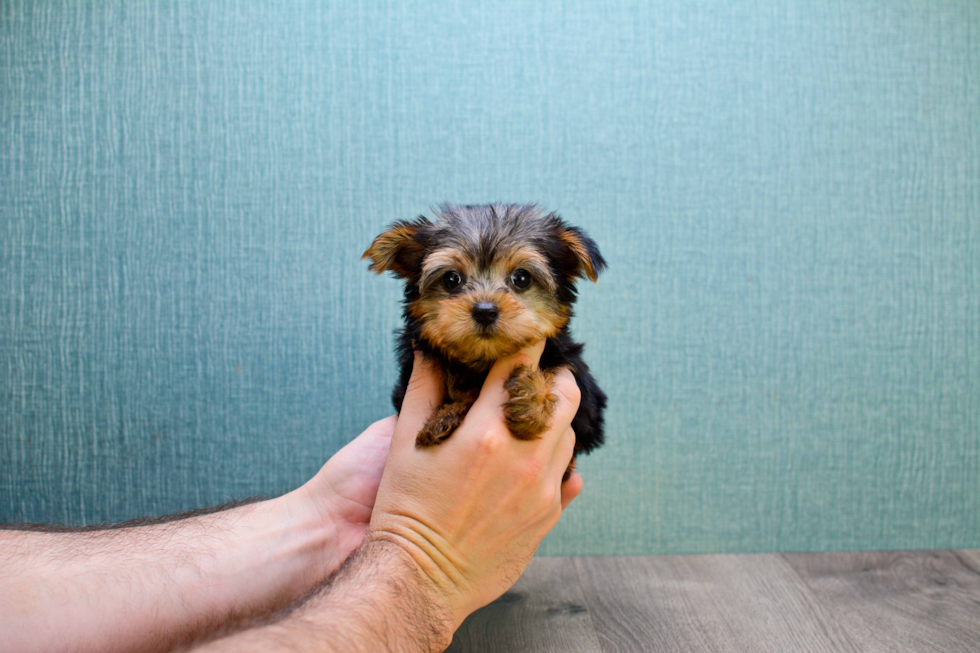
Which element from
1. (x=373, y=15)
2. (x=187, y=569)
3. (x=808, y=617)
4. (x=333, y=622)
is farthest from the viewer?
(x=373, y=15)

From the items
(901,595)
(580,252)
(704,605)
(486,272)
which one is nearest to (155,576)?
(486,272)

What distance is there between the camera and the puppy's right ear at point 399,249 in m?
1.67

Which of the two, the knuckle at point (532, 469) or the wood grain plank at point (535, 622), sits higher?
the knuckle at point (532, 469)

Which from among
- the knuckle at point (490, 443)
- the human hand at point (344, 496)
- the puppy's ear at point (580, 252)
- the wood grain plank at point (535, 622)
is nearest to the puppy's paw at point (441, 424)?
the knuckle at point (490, 443)

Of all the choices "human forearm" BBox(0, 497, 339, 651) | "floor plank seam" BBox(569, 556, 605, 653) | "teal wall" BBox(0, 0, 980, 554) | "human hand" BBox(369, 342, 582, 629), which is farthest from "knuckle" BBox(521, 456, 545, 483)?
"teal wall" BBox(0, 0, 980, 554)

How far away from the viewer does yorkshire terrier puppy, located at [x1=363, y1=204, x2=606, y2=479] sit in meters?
1.47

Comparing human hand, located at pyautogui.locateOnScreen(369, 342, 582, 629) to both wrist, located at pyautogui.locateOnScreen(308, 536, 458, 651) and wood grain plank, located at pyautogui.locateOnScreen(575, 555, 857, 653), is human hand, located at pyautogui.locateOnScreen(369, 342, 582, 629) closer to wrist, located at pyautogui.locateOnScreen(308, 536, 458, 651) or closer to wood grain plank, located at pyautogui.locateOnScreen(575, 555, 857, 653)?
wrist, located at pyautogui.locateOnScreen(308, 536, 458, 651)

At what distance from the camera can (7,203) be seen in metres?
2.09

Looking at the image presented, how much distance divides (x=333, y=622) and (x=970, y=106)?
280 centimetres

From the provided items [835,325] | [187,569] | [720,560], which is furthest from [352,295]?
[835,325]

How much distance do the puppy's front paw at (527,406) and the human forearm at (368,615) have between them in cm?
39

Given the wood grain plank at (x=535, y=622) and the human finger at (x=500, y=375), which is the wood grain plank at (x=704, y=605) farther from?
the human finger at (x=500, y=375)

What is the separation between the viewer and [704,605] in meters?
1.83

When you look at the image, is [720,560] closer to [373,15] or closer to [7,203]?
[373,15]
